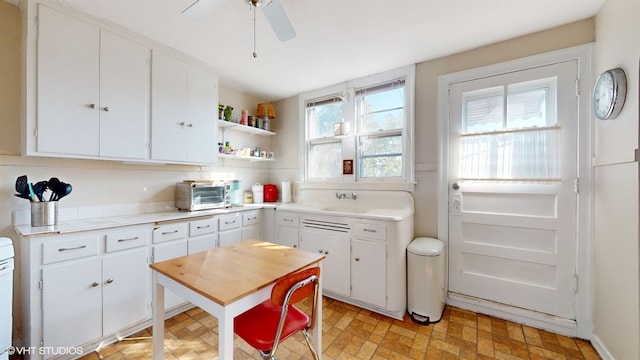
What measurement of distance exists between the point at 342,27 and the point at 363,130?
1284mm

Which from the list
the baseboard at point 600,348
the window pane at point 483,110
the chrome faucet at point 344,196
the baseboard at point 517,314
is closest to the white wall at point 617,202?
the baseboard at point 600,348

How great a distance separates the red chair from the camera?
1154mm

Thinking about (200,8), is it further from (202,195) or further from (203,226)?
(203,226)

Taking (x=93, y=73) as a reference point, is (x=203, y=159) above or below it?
below

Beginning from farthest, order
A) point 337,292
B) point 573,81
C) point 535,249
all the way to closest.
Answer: point 337,292
point 535,249
point 573,81

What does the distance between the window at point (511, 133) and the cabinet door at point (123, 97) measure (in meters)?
3.08

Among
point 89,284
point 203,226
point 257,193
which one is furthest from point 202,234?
point 257,193

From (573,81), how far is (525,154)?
2.17ft

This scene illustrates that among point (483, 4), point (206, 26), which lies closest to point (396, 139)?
point (483, 4)

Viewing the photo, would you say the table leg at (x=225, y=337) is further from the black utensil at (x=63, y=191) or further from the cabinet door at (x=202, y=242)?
the black utensil at (x=63, y=191)

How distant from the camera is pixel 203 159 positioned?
2715mm

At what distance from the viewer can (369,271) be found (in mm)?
2357

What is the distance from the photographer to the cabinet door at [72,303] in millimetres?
1627

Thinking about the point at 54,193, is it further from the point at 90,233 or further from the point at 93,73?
the point at 93,73
